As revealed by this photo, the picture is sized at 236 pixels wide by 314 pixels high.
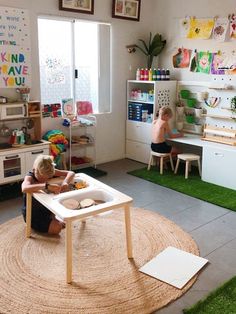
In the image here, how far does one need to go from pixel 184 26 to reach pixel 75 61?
1.62m

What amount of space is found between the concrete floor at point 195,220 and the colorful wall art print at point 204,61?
175cm

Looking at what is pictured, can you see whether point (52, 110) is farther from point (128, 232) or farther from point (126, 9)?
point (128, 232)

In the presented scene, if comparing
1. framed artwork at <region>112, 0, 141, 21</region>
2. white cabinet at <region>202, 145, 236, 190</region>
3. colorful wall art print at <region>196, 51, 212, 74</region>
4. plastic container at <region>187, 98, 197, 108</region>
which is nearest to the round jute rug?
white cabinet at <region>202, 145, 236, 190</region>

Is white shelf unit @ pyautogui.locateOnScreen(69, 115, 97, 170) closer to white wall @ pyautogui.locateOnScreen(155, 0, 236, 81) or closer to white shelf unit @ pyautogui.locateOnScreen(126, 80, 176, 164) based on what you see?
white shelf unit @ pyautogui.locateOnScreen(126, 80, 176, 164)

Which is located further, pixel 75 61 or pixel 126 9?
pixel 126 9

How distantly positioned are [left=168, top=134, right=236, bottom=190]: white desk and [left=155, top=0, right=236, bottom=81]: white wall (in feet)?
3.47

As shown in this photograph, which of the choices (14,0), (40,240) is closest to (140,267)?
(40,240)

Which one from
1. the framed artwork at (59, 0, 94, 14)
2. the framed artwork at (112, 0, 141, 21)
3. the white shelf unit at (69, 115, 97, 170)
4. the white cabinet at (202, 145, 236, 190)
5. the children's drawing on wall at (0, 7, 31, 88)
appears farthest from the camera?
the framed artwork at (112, 0, 141, 21)

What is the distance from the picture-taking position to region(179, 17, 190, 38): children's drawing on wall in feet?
15.9

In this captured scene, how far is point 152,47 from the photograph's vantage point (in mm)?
5180

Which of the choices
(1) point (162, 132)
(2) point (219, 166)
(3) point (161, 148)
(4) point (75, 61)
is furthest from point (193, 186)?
(4) point (75, 61)

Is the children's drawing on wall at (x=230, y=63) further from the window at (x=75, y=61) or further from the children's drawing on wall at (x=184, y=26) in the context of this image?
the window at (x=75, y=61)

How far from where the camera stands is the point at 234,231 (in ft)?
10.3

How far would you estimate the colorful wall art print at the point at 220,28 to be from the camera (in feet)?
14.5
